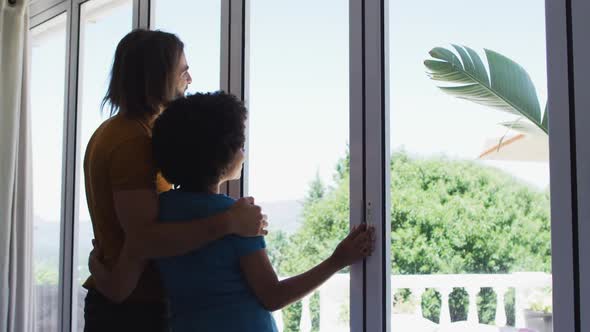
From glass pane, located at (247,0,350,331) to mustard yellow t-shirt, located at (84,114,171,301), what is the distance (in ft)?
1.75

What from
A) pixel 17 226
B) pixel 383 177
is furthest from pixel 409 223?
pixel 17 226

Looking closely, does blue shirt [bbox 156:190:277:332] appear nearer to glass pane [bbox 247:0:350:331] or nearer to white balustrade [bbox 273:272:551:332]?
white balustrade [bbox 273:272:551:332]

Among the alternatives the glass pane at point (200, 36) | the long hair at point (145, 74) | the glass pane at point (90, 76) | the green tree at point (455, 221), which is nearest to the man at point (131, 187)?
the long hair at point (145, 74)

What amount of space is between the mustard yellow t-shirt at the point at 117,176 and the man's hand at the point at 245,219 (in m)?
0.19

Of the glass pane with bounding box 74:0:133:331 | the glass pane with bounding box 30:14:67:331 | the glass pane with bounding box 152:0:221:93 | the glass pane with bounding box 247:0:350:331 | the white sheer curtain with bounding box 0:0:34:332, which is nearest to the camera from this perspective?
the glass pane with bounding box 247:0:350:331

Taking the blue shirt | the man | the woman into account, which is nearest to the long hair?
the man

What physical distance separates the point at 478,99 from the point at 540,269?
425mm

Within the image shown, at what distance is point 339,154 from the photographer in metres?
1.78

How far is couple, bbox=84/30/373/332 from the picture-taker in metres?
1.25

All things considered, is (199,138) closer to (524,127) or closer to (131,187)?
(131,187)

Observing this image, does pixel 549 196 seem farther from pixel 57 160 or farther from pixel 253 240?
pixel 57 160

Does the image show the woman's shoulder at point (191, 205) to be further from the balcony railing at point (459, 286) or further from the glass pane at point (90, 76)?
the glass pane at point (90, 76)

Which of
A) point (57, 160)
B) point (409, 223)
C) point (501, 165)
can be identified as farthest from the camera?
point (57, 160)

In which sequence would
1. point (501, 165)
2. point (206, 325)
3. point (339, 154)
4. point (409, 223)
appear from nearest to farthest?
point (206, 325), point (501, 165), point (409, 223), point (339, 154)
